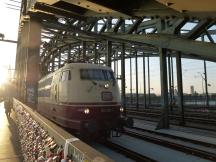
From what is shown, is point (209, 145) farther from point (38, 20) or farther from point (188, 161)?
point (38, 20)

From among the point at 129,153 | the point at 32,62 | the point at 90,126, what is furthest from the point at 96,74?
the point at 32,62

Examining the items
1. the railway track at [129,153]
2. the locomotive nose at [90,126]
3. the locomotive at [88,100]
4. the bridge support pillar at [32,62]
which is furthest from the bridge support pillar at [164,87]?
the bridge support pillar at [32,62]

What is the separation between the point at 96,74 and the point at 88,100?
4.57ft

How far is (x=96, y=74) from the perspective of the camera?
41.9 ft

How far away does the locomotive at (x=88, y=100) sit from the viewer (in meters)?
11.6

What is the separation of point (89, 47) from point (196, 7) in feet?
128

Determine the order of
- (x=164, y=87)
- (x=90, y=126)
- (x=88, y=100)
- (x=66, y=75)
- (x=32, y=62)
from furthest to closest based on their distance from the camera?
(x=32, y=62) → (x=164, y=87) → (x=66, y=75) → (x=88, y=100) → (x=90, y=126)

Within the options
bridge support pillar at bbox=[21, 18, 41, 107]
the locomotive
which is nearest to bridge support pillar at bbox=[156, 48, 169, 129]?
the locomotive

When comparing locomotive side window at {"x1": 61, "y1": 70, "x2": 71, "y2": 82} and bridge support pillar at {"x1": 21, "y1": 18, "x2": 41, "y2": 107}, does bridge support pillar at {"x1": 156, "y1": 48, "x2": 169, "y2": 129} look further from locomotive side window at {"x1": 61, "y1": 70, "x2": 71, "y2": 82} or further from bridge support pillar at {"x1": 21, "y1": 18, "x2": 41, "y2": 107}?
bridge support pillar at {"x1": 21, "y1": 18, "x2": 41, "y2": 107}

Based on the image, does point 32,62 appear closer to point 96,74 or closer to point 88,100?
point 96,74

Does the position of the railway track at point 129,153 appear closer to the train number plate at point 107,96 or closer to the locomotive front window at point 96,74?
the train number plate at point 107,96

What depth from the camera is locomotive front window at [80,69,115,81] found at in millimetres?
12398

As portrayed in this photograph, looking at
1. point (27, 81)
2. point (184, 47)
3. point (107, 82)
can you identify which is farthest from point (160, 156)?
point (27, 81)

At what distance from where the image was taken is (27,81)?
70.8ft
